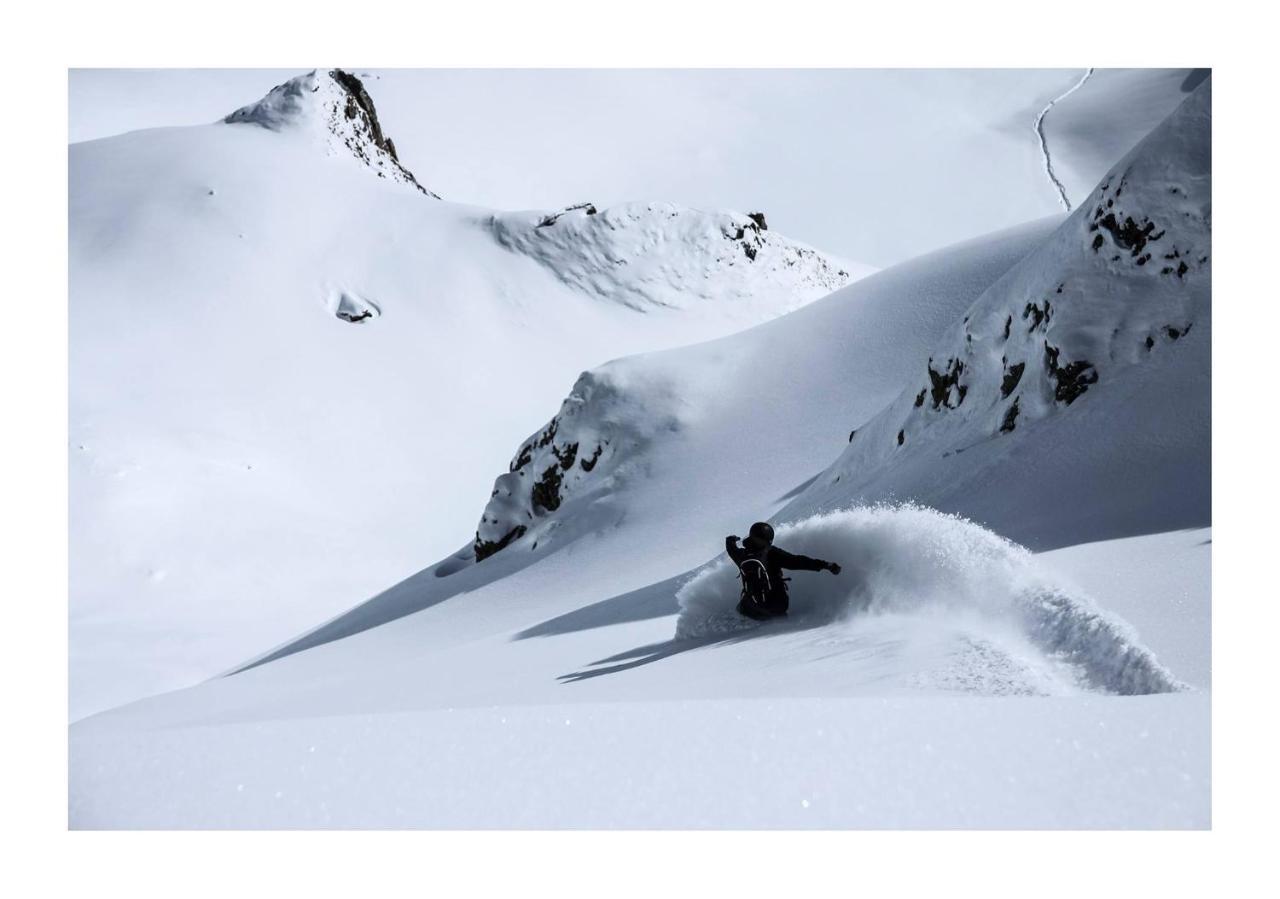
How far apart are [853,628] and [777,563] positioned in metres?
0.64

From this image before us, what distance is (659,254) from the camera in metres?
43.6

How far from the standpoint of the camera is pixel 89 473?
24000 millimetres

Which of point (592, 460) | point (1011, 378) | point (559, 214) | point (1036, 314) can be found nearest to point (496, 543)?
point (592, 460)

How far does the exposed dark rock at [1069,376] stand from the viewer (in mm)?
9578

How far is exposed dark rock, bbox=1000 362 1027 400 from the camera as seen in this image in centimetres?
1027

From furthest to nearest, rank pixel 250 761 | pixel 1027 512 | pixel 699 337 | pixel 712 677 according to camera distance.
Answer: pixel 699 337 < pixel 1027 512 < pixel 712 677 < pixel 250 761

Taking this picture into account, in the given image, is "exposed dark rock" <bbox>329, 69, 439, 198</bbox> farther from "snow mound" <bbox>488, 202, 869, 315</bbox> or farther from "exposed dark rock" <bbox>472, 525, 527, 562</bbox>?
"exposed dark rock" <bbox>472, 525, 527, 562</bbox>

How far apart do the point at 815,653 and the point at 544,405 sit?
95.9 feet

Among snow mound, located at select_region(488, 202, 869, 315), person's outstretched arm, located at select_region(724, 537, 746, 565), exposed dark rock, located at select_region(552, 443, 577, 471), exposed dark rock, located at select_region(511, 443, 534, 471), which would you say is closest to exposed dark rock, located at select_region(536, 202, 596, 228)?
snow mound, located at select_region(488, 202, 869, 315)

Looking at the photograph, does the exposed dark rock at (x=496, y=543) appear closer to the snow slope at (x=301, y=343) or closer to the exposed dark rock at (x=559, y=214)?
the snow slope at (x=301, y=343)

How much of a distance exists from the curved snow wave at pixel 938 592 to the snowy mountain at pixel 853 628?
2cm

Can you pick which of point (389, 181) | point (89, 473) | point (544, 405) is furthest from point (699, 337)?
point (89, 473)

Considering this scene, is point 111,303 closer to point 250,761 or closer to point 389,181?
point 389,181

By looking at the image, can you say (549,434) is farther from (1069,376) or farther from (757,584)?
(757,584)
